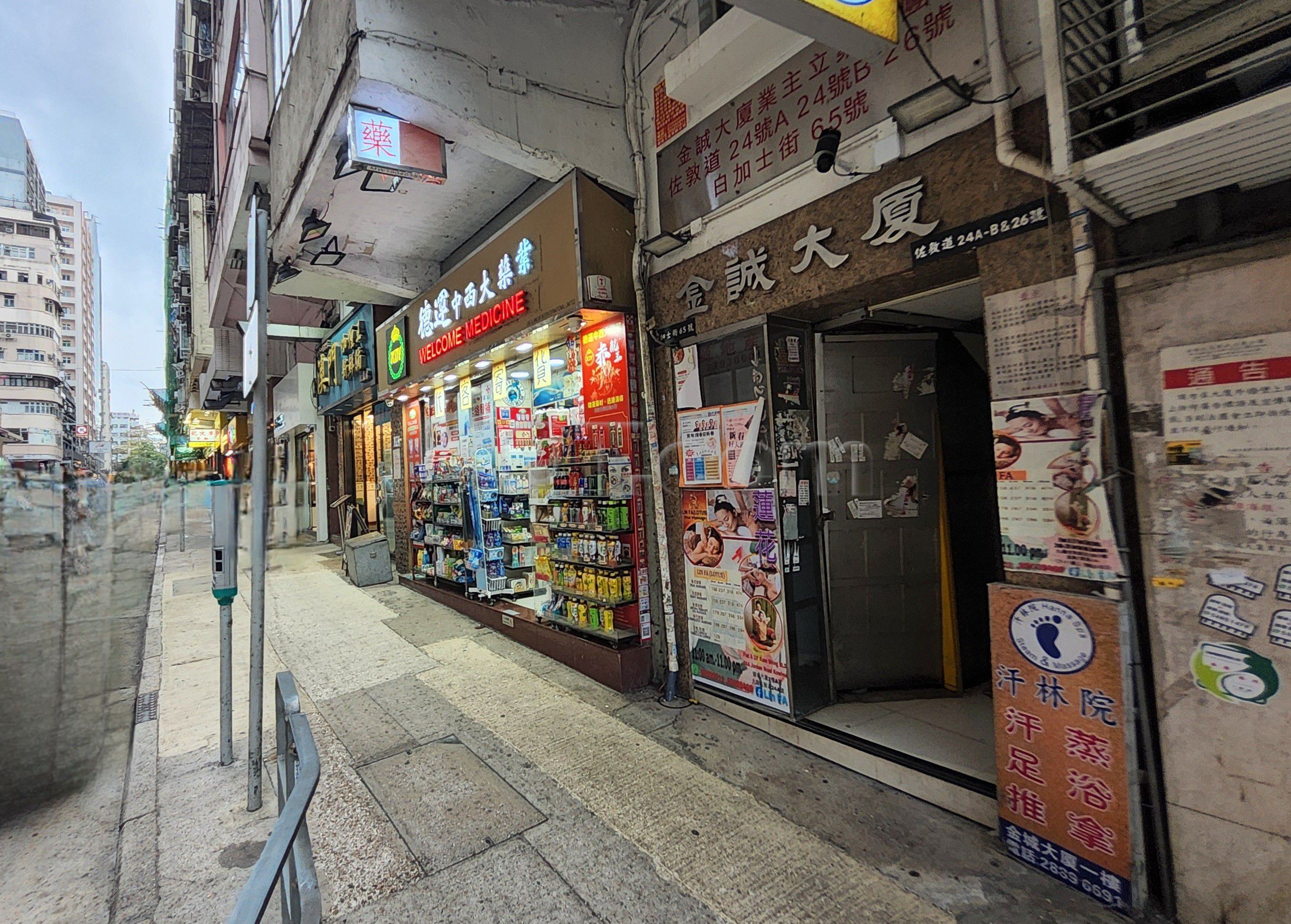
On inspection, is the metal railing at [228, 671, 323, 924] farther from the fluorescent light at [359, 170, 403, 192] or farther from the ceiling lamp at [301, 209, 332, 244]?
the ceiling lamp at [301, 209, 332, 244]

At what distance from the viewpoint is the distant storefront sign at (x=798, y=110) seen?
2.96 meters

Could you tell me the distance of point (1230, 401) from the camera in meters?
2.14

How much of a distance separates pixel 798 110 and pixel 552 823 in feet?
14.7

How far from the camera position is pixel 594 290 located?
4.68 m

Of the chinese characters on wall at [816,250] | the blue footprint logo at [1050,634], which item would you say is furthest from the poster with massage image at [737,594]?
the blue footprint logo at [1050,634]

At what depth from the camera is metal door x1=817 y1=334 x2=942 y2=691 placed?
14.6 ft

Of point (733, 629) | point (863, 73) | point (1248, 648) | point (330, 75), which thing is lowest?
point (733, 629)

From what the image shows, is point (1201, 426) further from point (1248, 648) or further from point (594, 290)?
point (594, 290)

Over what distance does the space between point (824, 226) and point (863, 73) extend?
0.84 metres

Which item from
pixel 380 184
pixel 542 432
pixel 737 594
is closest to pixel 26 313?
pixel 380 184

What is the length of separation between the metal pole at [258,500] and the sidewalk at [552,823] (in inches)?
17.7

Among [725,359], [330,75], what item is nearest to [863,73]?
[725,359]

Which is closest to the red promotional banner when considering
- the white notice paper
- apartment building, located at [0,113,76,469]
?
the white notice paper

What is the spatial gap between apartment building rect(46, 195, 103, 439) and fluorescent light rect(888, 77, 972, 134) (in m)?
84.8
